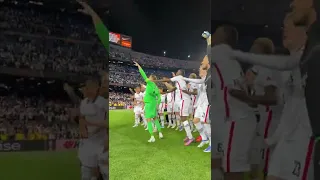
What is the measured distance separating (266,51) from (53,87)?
1256 mm

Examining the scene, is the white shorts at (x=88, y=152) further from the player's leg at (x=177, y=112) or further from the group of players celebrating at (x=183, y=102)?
the player's leg at (x=177, y=112)

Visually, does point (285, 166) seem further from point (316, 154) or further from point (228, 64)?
point (228, 64)

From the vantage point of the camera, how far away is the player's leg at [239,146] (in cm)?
181

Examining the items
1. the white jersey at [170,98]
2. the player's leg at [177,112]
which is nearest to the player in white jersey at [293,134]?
the player's leg at [177,112]

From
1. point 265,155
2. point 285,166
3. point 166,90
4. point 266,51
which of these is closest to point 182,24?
point 166,90

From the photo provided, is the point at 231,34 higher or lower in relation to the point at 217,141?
higher

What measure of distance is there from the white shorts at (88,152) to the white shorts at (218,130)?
665mm

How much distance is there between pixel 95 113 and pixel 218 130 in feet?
2.36

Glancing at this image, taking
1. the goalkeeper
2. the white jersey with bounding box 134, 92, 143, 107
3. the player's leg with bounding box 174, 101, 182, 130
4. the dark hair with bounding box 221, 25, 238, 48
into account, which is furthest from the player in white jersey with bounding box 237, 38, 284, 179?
the white jersey with bounding box 134, 92, 143, 107

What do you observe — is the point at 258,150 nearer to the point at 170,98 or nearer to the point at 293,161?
the point at 293,161

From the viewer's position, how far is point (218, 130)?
74.5 inches

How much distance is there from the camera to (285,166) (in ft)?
5.01

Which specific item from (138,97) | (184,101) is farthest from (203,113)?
(138,97)

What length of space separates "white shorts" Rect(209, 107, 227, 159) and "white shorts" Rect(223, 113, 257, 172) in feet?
0.09
